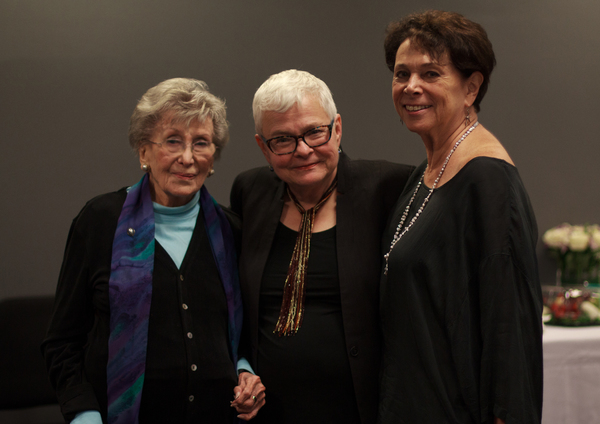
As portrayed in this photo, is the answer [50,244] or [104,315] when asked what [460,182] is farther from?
[50,244]

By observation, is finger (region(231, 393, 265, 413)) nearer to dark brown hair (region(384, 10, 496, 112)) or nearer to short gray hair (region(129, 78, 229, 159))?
short gray hair (region(129, 78, 229, 159))

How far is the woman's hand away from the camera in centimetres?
165

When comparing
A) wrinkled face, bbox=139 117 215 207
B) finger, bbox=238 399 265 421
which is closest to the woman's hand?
finger, bbox=238 399 265 421

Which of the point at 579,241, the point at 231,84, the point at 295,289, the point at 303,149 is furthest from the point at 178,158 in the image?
the point at 579,241

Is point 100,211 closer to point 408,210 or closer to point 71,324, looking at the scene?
point 71,324

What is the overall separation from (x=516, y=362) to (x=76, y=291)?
137cm

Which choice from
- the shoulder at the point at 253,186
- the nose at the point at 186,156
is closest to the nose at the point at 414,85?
the shoulder at the point at 253,186

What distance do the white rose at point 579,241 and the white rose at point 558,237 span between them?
0.04m

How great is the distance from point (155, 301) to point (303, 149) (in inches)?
28.2

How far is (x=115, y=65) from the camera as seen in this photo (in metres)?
3.09

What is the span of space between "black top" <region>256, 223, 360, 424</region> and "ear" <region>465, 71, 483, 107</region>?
2.05 feet

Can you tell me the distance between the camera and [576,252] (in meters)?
3.67

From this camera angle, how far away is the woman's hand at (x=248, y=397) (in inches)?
65.0

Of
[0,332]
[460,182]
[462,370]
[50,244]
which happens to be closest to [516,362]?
[462,370]
